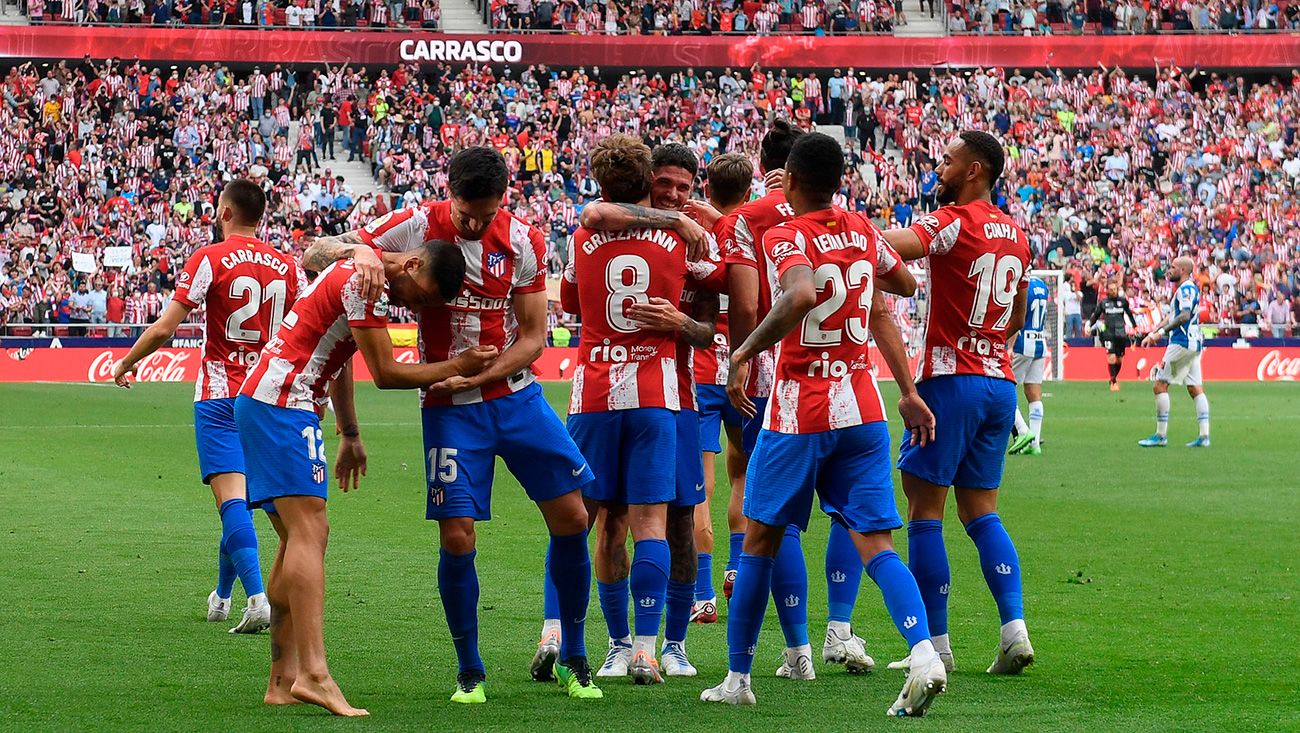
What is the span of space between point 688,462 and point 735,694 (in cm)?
125

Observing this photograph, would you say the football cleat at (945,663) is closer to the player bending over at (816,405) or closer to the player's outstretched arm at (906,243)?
the player bending over at (816,405)

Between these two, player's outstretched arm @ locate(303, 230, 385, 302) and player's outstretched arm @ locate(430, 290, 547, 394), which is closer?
player's outstretched arm @ locate(303, 230, 385, 302)

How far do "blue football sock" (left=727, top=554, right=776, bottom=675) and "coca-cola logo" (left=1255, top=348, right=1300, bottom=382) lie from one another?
34248 millimetres

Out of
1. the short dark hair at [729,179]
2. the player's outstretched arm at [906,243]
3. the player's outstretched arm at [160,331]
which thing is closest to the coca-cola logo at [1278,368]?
the short dark hair at [729,179]

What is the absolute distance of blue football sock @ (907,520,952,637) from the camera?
24.2 feet

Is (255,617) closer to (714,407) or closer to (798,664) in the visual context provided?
(714,407)

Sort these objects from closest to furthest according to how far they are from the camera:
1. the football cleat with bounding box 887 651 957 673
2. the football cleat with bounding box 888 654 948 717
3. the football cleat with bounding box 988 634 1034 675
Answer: the football cleat with bounding box 888 654 948 717 → the football cleat with bounding box 988 634 1034 675 → the football cleat with bounding box 887 651 957 673

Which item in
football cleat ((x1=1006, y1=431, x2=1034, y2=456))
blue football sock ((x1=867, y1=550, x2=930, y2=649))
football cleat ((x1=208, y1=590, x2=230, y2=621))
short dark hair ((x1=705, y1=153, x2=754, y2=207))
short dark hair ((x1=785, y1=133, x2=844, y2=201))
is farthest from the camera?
football cleat ((x1=1006, y1=431, x2=1034, y2=456))

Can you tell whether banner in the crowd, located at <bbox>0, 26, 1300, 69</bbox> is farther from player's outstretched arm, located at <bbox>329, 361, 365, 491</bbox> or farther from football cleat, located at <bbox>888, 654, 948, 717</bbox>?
football cleat, located at <bbox>888, 654, 948, 717</bbox>

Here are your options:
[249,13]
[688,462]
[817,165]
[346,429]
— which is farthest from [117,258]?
[817,165]

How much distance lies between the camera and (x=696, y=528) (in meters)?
8.95

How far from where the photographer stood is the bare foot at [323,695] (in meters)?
6.45

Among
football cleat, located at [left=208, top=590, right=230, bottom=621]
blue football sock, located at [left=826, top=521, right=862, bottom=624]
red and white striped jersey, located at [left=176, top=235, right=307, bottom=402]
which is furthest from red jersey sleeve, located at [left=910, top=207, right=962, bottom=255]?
football cleat, located at [left=208, top=590, right=230, bottom=621]

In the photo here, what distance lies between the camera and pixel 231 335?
880 cm
